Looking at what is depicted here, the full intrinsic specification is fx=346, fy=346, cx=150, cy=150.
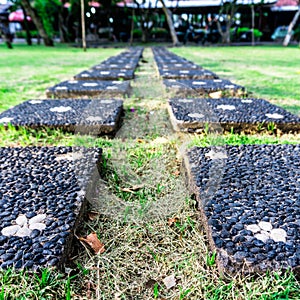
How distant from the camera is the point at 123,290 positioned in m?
0.83

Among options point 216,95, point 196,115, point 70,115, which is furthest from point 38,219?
point 216,95

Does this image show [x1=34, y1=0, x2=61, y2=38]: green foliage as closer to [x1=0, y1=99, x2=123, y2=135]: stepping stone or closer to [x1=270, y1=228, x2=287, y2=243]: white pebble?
[x1=0, y1=99, x2=123, y2=135]: stepping stone

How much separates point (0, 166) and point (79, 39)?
62.8 feet

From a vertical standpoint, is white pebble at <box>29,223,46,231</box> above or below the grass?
above

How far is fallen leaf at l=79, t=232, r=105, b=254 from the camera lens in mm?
960

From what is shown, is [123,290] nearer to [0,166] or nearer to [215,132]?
[0,166]

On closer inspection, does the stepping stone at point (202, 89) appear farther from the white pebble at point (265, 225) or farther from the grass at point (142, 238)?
the white pebble at point (265, 225)

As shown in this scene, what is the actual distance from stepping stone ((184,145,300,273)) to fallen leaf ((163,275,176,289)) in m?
0.12

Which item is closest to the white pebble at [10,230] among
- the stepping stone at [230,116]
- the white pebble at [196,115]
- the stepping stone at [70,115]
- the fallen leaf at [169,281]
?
the fallen leaf at [169,281]

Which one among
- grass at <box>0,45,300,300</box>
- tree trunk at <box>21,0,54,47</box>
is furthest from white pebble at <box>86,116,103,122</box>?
tree trunk at <box>21,0,54,47</box>

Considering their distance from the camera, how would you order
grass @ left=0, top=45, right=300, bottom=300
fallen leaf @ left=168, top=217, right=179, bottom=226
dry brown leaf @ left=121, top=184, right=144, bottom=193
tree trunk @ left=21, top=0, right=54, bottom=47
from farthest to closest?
tree trunk @ left=21, top=0, right=54, bottom=47
dry brown leaf @ left=121, top=184, right=144, bottom=193
fallen leaf @ left=168, top=217, right=179, bottom=226
grass @ left=0, top=45, right=300, bottom=300

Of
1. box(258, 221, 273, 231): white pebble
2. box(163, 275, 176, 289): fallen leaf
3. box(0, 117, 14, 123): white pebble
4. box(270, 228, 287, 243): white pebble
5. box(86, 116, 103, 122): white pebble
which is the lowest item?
box(163, 275, 176, 289): fallen leaf

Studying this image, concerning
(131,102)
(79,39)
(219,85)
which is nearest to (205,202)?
(131,102)

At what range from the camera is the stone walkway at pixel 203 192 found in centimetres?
84
